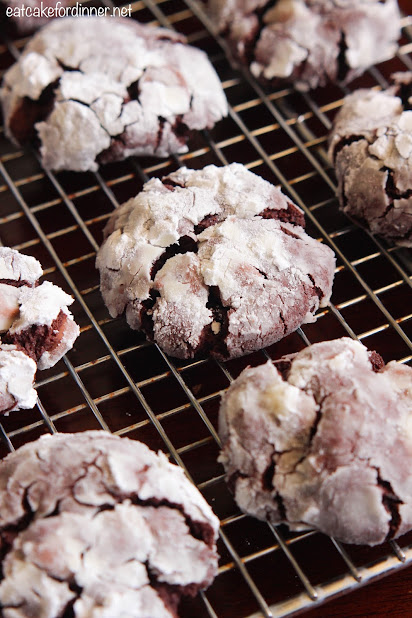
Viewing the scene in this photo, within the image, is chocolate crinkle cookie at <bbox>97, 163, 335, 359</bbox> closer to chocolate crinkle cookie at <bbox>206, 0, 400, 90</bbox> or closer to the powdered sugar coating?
the powdered sugar coating

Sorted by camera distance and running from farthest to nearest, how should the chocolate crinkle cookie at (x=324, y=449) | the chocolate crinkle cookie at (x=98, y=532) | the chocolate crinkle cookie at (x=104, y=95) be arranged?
the chocolate crinkle cookie at (x=104, y=95) < the chocolate crinkle cookie at (x=324, y=449) < the chocolate crinkle cookie at (x=98, y=532)

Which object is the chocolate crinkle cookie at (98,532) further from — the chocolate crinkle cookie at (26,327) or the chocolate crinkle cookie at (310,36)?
the chocolate crinkle cookie at (310,36)

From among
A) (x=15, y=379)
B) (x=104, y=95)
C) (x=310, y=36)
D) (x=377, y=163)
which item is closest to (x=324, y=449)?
(x=15, y=379)

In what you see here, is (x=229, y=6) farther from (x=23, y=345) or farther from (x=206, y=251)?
(x=23, y=345)

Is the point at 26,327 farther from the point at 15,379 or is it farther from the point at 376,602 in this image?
the point at 376,602

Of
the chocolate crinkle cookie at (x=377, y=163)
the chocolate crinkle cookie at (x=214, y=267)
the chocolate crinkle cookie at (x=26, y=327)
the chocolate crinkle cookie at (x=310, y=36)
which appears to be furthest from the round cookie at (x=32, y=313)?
the chocolate crinkle cookie at (x=310, y=36)

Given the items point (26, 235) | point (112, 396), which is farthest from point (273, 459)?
point (26, 235)

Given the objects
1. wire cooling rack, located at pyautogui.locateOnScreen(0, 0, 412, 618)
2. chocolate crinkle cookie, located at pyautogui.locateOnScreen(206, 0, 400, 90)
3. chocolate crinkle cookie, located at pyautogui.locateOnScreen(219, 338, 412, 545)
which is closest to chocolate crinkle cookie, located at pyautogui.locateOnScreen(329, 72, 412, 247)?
wire cooling rack, located at pyautogui.locateOnScreen(0, 0, 412, 618)
